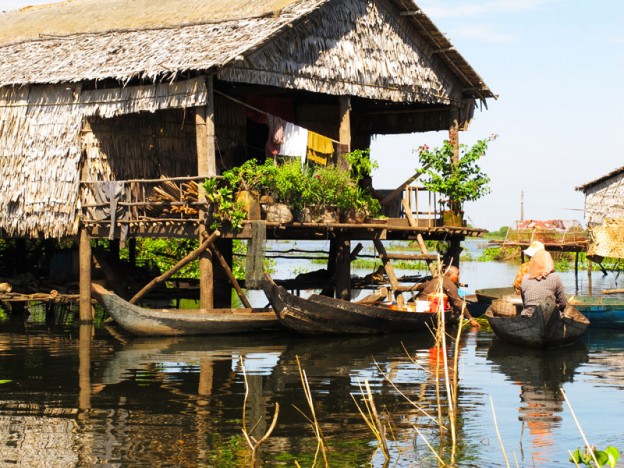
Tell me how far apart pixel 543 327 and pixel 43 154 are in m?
8.17

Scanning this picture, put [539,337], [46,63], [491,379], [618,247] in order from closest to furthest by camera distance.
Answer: [491,379]
[539,337]
[46,63]
[618,247]

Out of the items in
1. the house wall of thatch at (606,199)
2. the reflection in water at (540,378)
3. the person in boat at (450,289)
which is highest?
the house wall of thatch at (606,199)

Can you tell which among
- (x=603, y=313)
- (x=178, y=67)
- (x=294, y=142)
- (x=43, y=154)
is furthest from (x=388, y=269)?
(x=43, y=154)

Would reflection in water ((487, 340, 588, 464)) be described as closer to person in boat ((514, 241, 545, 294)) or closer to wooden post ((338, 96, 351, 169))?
person in boat ((514, 241, 545, 294))

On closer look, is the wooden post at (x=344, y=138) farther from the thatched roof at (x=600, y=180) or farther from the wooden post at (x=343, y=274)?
the thatched roof at (x=600, y=180)

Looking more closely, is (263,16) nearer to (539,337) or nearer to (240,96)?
(240,96)

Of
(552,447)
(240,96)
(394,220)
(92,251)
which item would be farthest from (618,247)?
(552,447)

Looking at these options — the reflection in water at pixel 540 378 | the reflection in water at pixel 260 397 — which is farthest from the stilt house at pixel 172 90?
the reflection in water at pixel 540 378

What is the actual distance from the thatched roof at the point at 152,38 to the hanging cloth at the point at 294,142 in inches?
63.5

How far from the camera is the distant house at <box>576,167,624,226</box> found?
1506 inches

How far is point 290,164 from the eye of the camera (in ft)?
50.9

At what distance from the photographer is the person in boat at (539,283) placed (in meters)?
14.3

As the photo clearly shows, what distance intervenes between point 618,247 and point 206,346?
47.9ft

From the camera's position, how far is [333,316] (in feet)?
50.0
